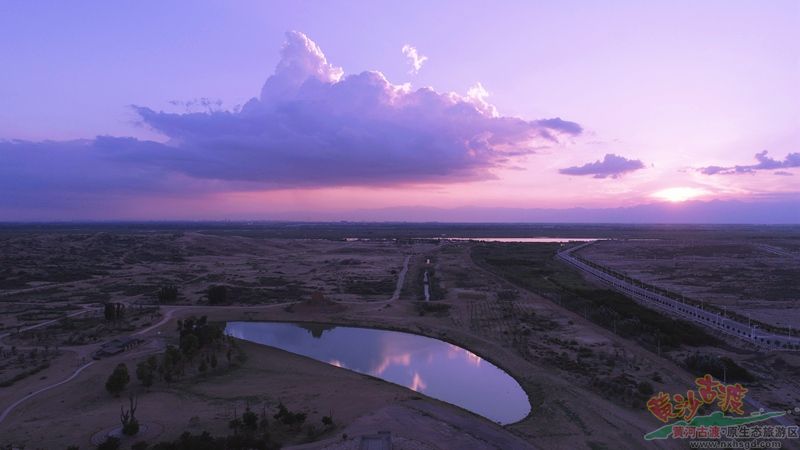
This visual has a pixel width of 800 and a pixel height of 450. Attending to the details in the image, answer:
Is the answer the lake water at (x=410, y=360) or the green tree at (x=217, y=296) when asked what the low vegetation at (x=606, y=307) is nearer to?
the lake water at (x=410, y=360)

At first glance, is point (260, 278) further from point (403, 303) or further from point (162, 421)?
point (162, 421)

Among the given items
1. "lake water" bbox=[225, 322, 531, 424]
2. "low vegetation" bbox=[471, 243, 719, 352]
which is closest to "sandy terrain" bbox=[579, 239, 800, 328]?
"low vegetation" bbox=[471, 243, 719, 352]

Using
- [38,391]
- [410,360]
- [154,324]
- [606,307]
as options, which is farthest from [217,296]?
[606,307]

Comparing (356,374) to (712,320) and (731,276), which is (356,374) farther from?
(731,276)

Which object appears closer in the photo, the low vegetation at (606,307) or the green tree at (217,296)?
the low vegetation at (606,307)

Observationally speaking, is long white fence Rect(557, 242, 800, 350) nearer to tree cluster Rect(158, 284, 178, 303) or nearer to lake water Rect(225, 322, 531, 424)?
lake water Rect(225, 322, 531, 424)

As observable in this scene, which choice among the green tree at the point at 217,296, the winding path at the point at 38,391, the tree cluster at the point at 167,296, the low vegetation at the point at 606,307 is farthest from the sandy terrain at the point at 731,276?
the tree cluster at the point at 167,296

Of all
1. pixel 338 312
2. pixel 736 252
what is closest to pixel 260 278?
pixel 338 312
